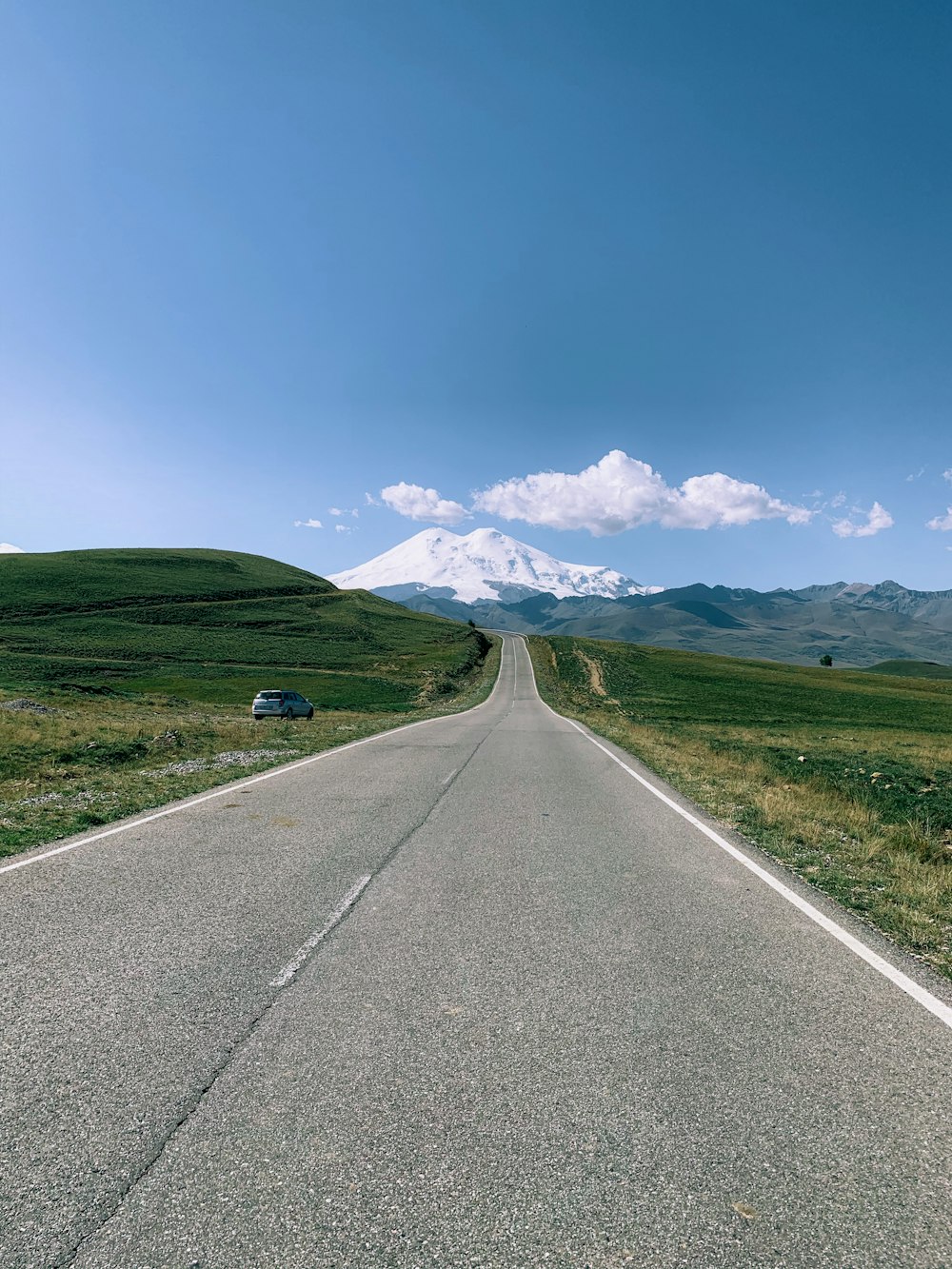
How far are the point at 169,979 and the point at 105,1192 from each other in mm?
2187

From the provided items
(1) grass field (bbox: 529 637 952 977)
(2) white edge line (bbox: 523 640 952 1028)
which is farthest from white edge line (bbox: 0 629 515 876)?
(1) grass field (bbox: 529 637 952 977)

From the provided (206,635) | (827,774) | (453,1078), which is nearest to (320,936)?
(453,1078)

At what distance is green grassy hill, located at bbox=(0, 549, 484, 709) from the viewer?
5728cm

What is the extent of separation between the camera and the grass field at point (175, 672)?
14.6m

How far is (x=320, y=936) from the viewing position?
575 centimetres

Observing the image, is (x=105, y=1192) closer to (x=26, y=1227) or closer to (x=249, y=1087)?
(x=26, y=1227)

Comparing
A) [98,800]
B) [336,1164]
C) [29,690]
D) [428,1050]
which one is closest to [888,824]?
[428,1050]

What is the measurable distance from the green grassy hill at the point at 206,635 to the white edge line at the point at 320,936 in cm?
3862

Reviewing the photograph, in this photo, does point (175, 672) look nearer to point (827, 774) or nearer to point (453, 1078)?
point (827, 774)

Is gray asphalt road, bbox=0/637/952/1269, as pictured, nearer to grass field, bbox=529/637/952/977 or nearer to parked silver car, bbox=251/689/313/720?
grass field, bbox=529/637/952/977

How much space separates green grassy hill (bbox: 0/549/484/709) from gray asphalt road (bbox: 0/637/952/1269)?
129 ft

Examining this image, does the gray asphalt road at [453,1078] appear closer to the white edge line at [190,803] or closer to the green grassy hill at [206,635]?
the white edge line at [190,803]

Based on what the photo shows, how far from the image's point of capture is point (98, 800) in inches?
468

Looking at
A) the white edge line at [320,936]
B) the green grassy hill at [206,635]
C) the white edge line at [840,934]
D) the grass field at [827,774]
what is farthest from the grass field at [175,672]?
the grass field at [827,774]
